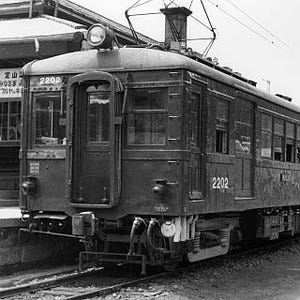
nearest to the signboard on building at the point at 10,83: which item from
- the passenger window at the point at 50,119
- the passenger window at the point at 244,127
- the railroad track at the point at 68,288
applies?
the passenger window at the point at 50,119

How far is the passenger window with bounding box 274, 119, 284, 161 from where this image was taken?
12.1m

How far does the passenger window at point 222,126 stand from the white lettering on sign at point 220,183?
415 millimetres

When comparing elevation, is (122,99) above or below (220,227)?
above

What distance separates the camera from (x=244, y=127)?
1062 cm

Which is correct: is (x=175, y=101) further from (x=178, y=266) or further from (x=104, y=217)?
(x=178, y=266)

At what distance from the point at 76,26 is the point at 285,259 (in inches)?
295

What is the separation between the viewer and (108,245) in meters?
9.23

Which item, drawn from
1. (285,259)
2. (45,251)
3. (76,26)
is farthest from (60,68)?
(76,26)

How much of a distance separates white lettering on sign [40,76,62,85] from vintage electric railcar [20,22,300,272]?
0.05 ft

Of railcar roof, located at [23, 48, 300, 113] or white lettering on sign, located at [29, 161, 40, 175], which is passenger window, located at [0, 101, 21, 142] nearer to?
railcar roof, located at [23, 48, 300, 113]

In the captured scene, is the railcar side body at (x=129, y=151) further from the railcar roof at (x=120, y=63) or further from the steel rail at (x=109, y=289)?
the steel rail at (x=109, y=289)

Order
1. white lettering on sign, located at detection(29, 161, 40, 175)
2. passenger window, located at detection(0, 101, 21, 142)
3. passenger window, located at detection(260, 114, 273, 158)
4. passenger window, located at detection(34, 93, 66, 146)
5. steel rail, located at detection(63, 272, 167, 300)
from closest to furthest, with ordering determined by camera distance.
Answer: steel rail, located at detection(63, 272, 167, 300) → passenger window, located at detection(34, 93, 66, 146) → white lettering on sign, located at detection(29, 161, 40, 175) → passenger window, located at detection(260, 114, 273, 158) → passenger window, located at detection(0, 101, 21, 142)

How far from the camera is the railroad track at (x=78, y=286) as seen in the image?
26.5 feet

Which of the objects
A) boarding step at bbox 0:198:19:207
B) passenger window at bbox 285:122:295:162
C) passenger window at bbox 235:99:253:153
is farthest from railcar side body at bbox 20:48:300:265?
boarding step at bbox 0:198:19:207
